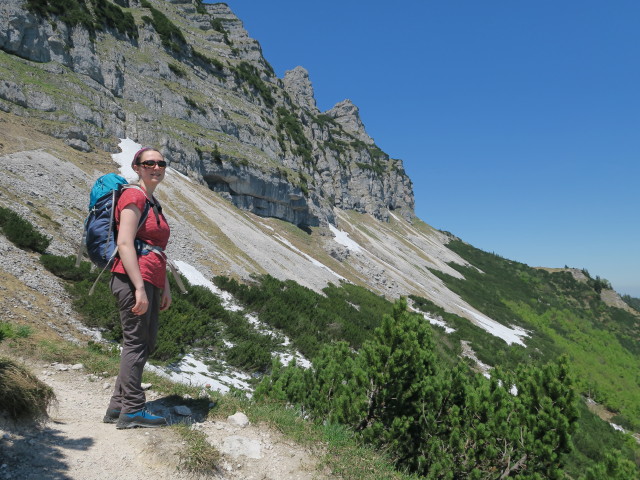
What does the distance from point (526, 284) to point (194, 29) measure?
88.8 metres

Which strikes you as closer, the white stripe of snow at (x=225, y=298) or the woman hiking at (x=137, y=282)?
the woman hiking at (x=137, y=282)

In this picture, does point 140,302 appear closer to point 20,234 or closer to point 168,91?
point 20,234

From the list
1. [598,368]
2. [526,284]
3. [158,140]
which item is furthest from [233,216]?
[526,284]

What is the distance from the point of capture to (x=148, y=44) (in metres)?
44.5

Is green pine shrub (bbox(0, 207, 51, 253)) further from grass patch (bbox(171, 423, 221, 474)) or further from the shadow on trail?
grass patch (bbox(171, 423, 221, 474))

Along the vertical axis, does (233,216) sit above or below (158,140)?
below

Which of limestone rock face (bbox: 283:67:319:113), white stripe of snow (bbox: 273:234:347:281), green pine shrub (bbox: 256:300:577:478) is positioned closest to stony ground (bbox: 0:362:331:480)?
green pine shrub (bbox: 256:300:577:478)

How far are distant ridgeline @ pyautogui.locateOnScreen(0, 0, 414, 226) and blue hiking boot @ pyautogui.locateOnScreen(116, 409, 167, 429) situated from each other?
29634 millimetres

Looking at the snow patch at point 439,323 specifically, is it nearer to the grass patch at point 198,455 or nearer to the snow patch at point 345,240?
the snow patch at point 345,240

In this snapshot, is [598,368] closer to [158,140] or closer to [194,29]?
[158,140]

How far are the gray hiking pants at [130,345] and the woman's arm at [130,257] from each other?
157 millimetres

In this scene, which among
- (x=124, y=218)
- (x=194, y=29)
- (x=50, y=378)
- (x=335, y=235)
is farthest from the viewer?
(x=194, y=29)

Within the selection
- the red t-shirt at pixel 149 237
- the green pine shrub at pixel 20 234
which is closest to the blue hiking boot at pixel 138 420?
the red t-shirt at pixel 149 237

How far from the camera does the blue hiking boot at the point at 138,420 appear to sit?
12.2 ft
